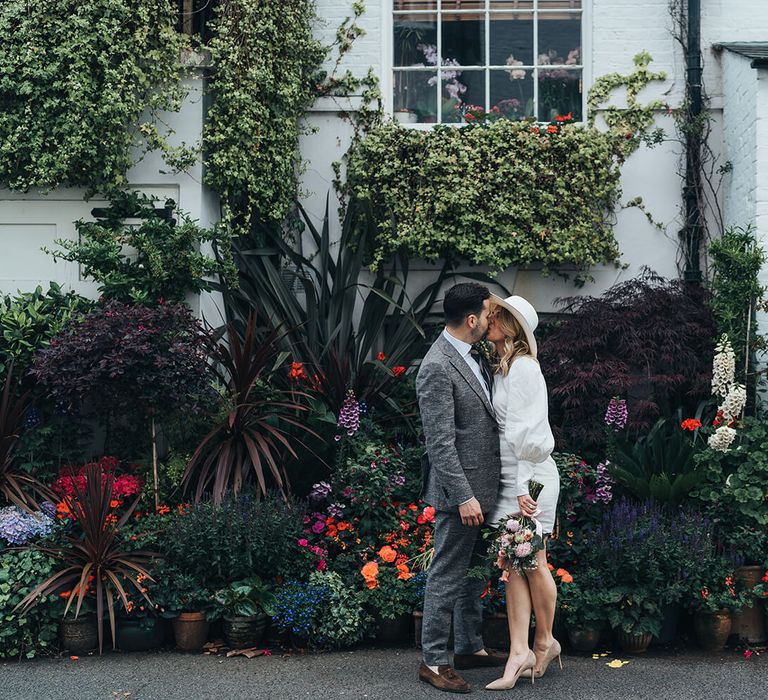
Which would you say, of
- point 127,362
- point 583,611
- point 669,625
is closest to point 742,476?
point 669,625

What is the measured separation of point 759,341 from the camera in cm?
662

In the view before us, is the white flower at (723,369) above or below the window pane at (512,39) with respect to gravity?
below

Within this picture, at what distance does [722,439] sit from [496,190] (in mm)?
2756

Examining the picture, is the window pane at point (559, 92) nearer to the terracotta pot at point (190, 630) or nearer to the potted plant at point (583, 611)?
the potted plant at point (583, 611)

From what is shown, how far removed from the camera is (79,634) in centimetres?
540

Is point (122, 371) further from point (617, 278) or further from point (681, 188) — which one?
point (681, 188)

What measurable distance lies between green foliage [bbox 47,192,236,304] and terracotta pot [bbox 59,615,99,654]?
86.8 inches

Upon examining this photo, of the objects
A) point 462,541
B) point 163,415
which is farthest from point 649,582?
point 163,415

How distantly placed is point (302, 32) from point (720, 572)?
196 inches

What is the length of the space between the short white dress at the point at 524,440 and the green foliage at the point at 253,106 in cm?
308

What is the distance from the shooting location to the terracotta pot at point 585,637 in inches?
209

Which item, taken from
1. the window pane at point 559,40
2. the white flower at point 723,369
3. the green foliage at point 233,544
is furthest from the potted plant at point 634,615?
the window pane at point 559,40

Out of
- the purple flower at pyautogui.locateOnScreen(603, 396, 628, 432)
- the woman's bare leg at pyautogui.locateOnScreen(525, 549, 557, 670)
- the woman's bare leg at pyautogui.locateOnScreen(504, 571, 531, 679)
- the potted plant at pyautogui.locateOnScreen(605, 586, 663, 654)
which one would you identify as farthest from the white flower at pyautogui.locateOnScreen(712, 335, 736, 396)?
the woman's bare leg at pyautogui.locateOnScreen(504, 571, 531, 679)

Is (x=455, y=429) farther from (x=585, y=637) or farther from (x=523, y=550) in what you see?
(x=585, y=637)
